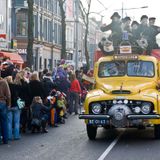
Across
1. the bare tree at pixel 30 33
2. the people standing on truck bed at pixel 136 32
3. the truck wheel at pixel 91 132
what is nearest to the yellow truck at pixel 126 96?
the truck wheel at pixel 91 132

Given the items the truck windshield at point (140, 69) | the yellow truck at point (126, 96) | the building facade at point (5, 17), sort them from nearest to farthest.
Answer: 1. the yellow truck at point (126, 96)
2. the truck windshield at point (140, 69)
3. the building facade at point (5, 17)

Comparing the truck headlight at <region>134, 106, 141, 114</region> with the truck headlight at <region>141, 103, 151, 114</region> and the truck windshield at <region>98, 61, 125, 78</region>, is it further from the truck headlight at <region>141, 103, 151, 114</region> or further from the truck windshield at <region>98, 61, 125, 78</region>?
the truck windshield at <region>98, 61, 125, 78</region>

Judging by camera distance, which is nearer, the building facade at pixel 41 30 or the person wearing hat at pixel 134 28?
the person wearing hat at pixel 134 28

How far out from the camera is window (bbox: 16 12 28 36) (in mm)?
53625

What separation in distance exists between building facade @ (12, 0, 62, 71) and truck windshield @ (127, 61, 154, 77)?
3303cm

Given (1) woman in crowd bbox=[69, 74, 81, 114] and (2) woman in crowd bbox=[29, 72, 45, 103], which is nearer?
(2) woman in crowd bbox=[29, 72, 45, 103]

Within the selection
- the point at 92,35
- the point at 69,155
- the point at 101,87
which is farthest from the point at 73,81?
the point at 92,35

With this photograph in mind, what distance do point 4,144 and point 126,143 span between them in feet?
9.65

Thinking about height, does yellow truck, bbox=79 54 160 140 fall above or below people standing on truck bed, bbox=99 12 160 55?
below

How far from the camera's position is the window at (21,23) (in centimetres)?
5362

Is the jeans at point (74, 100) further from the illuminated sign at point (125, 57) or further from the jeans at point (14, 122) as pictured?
the jeans at point (14, 122)

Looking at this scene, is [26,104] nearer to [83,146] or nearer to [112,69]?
[112,69]

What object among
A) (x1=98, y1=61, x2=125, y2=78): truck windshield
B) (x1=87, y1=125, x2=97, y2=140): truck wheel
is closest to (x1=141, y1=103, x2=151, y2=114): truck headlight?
(x1=87, y1=125, x2=97, y2=140): truck wheel

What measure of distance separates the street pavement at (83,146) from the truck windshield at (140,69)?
1.65 metres
